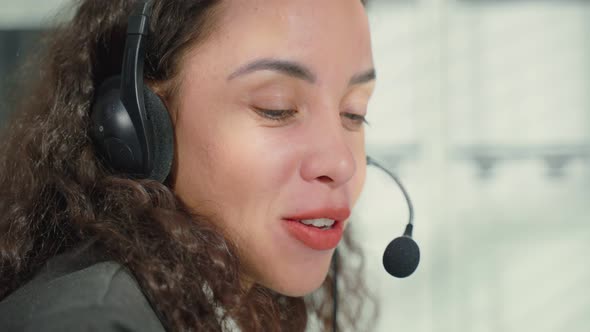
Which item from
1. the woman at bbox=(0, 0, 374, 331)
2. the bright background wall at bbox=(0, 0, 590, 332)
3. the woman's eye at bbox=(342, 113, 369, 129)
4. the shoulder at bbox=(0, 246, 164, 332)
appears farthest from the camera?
the bright background wall at bbox=(0, 0, 590, 332)

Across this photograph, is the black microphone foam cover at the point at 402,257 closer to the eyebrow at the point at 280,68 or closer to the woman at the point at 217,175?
the woman at the point at 217,175

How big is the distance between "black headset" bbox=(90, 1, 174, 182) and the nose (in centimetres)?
20

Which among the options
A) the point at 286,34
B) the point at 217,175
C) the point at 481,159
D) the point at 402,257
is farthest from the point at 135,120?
the point at 481,159

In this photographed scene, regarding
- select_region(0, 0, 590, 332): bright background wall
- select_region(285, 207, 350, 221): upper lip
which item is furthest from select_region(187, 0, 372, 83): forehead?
select_region(0, 0, 590, 332): bright background wall

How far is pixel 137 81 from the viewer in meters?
0.86

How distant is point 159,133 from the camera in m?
0.88

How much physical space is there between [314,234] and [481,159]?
1.28 m

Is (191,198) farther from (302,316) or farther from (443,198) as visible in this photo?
(443,198)

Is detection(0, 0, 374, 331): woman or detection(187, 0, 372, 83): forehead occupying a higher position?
detection(187, 0, 372, 83): forehead

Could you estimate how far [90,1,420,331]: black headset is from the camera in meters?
0.86

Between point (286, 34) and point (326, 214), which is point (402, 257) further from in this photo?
point (286, 34)

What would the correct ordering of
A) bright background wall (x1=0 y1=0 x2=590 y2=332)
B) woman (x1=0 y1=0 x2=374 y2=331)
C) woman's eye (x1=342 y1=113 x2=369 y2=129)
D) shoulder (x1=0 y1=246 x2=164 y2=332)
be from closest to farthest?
shoulder (x1=0 y1=246 x2=164 y2=332), woman (x1=0 y1=0 x2=374 y2=331), woman's eye (x1=342 y1=113 x2=369 y2=129), bright background wall (x1=0 y1=0 x2=590 y2=332)

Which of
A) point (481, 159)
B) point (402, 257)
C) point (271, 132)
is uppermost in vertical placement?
point (271, 132)

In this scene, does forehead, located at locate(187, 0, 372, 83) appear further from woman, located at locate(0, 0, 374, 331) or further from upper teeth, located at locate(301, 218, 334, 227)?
upper teeth, located at locate(301, 218, 334, 227)
